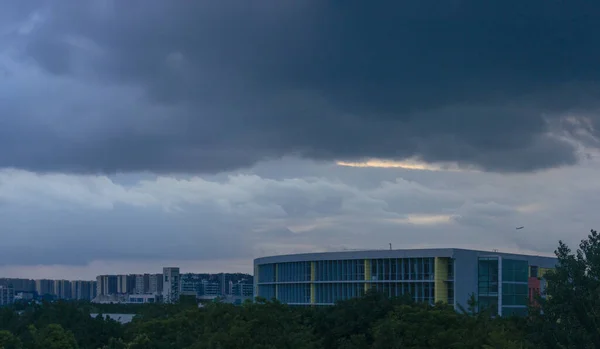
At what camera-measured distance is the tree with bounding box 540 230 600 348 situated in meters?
34.8

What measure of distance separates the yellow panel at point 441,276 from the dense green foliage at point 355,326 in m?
28.8

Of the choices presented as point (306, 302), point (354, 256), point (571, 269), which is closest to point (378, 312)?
point (571, 269)

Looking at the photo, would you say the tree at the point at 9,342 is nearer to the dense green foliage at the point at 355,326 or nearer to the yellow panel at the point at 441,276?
the dense green foliage at the point at 355,326

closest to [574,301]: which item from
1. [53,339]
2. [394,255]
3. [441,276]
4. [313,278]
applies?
[53,339]

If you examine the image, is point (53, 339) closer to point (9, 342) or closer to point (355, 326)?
point (9, 342)

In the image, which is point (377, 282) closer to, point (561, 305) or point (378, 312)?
point (378, 312)

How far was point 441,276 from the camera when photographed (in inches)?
3492

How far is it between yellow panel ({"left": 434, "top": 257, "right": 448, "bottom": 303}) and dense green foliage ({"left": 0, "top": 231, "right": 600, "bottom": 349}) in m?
28.8

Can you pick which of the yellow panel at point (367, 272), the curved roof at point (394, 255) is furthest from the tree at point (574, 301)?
the yellow panel at point (367, 272)

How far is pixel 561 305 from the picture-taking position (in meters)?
36.3

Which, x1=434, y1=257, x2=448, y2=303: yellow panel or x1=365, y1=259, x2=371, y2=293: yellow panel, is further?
x1=365, y1=259, x2=371, y2=293: yellow panel

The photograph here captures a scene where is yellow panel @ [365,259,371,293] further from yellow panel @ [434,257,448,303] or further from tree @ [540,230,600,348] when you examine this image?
tree @ [540,230,600,348]

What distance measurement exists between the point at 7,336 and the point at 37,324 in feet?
47.1

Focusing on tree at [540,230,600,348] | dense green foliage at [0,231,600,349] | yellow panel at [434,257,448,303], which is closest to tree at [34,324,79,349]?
dense green foliage at [0,231,600,349]
